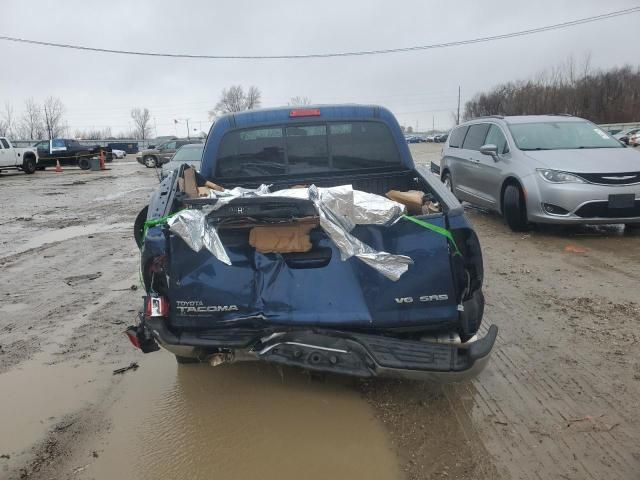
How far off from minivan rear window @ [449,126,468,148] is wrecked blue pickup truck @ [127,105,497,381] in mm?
8206

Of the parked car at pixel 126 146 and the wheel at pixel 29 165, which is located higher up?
the parked car at pixel 126 146

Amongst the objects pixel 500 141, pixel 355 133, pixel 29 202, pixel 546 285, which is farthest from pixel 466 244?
pixel 29 202

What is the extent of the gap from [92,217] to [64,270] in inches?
219

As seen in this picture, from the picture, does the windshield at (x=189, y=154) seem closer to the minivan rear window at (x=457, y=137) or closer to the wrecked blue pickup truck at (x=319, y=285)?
the minivan rear window at (x=457, y=137)

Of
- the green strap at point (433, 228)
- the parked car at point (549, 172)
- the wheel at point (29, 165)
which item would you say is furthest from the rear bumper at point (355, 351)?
the wheel at point (29, 165)

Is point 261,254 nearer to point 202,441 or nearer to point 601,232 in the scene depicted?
point 202,441

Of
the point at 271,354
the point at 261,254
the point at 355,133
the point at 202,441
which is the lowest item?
the point at 202,441

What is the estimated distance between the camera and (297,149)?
4.70 meters

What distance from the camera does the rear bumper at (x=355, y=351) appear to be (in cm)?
297

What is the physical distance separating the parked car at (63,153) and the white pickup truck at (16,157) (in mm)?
2196

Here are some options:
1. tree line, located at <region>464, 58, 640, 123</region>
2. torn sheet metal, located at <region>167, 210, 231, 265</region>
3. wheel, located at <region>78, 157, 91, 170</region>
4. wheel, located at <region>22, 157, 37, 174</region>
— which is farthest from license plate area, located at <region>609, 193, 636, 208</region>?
tree line, located at <region>464, 58, 640, 123</region>

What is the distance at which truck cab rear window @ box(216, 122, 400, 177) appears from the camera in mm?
4668

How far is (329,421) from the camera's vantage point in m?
3.25

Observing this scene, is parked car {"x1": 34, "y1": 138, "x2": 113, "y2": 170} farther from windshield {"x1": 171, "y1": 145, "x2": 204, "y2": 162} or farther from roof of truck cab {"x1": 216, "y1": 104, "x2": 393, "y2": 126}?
roof of truck cab {"x1": 216, "y1": 104, "x2": 393, "y2": 126}
